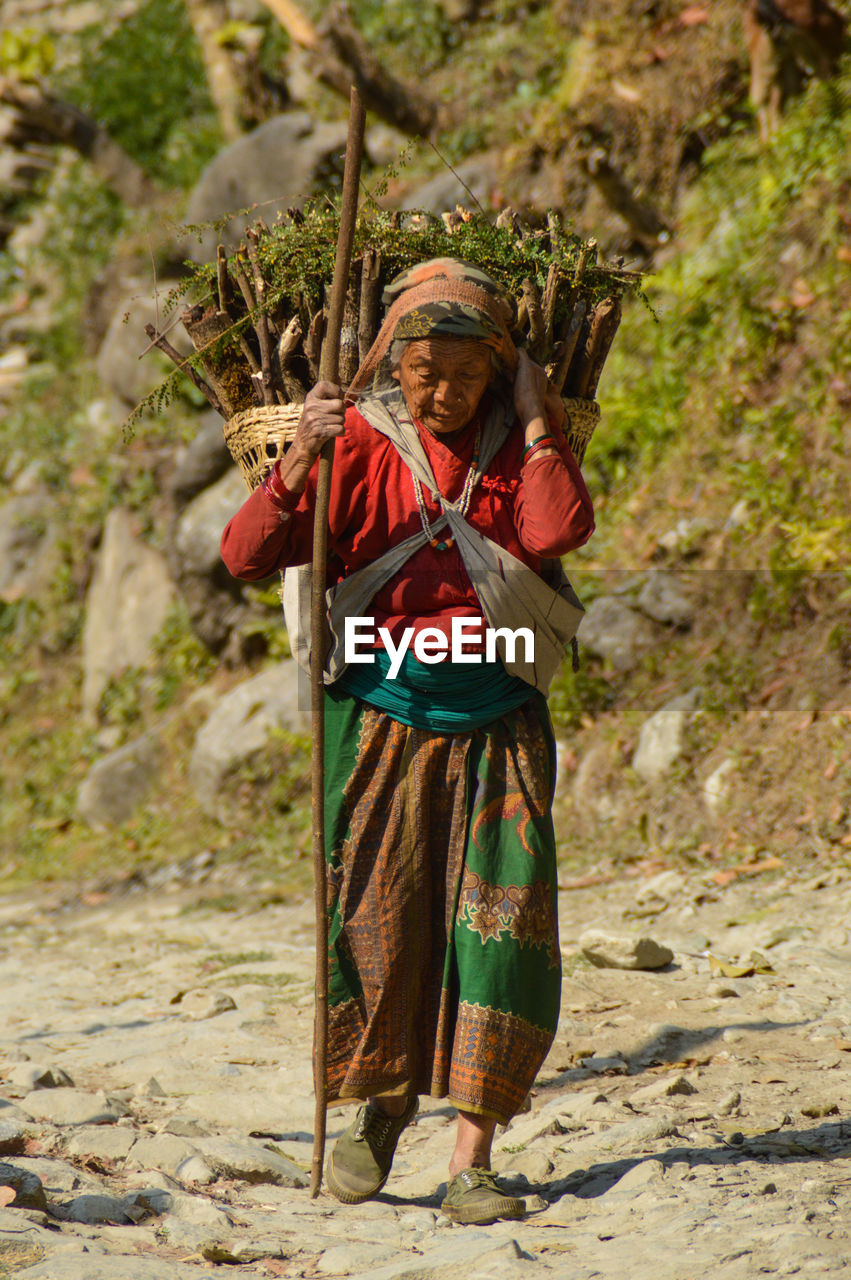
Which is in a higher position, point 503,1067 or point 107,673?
point 107,673

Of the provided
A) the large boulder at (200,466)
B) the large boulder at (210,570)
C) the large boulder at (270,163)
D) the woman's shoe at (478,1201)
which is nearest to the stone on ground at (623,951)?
the woman's shoe at (478,1201)

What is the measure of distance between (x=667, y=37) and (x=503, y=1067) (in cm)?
840

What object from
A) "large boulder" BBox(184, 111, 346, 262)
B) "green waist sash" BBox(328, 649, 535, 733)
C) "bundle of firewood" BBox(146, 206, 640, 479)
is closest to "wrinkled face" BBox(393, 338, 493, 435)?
"bundle of firewood" BBox(146, 206, 640, 479)

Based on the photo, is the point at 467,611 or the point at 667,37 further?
the point at 667,37

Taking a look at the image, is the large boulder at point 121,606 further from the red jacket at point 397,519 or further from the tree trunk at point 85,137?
the red jacket at point 397,519

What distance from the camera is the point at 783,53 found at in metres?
7.92

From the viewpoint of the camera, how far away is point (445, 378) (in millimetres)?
2947

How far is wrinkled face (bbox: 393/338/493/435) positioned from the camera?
9.56ft

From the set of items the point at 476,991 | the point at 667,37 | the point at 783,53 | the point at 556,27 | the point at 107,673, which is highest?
the point at 556,27

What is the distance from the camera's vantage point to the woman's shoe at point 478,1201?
110 inches

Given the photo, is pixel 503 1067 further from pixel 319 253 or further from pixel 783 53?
pixel 783 53

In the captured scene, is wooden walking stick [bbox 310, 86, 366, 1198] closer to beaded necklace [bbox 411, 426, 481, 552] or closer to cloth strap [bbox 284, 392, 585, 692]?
cloth strap [bbox 284, 392, 585, 692]

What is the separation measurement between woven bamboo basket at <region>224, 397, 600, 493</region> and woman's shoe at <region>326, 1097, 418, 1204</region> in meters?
1.71

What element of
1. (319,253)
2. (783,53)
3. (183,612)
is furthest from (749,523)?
(183,612)
